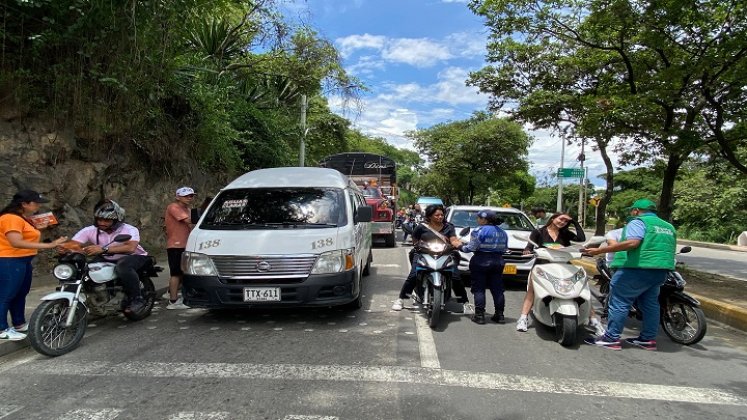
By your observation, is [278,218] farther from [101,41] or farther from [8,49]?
[8,49]

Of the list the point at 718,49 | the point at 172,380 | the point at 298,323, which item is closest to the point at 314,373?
the point at 172,380

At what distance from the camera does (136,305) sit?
6.04 m

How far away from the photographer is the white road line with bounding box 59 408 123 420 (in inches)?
135

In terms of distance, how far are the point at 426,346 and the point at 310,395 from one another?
1.78 metres

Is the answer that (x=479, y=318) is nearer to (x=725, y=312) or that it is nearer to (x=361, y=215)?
(x=361, y=215)

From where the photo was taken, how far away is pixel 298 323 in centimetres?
610

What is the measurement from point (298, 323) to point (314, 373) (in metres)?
1.77

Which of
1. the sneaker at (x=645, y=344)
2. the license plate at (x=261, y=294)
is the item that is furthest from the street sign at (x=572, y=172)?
the license plate at (x=261, y=294)

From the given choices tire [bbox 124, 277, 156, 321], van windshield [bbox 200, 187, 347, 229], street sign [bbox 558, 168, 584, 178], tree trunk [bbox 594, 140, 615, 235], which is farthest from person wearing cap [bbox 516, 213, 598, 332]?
street sign [bbox 558, 168, 584, 178]

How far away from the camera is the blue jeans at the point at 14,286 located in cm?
489

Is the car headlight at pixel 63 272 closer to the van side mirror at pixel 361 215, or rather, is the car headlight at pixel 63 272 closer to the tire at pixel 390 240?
the van side mirror at pixel 361 215

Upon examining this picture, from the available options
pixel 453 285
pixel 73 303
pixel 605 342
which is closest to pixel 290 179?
pixel 453 285

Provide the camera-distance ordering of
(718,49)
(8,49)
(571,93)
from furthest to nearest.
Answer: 1. (571,93)
2. (718,49)
3. (8,49)

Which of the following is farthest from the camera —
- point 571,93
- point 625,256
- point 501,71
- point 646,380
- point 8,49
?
point 501,71
